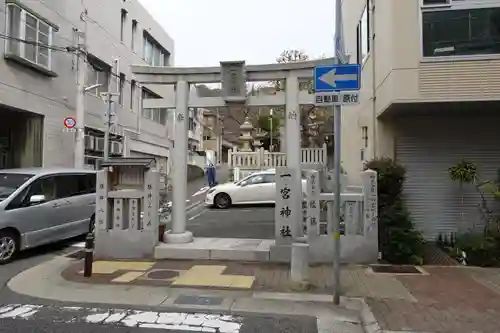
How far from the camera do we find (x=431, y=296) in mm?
6344

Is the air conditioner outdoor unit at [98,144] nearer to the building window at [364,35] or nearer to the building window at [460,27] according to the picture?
the building window at [364,35]

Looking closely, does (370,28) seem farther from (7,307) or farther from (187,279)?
(7,307)

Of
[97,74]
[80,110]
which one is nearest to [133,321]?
[80,110]

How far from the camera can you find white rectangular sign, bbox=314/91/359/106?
597 cm

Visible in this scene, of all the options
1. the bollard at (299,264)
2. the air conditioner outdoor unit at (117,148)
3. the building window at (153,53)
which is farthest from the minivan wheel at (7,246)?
the building window at (153,53)

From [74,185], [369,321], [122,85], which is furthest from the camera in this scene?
[122,85]

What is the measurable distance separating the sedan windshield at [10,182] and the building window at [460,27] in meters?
8.72

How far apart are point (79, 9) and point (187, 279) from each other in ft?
48.6

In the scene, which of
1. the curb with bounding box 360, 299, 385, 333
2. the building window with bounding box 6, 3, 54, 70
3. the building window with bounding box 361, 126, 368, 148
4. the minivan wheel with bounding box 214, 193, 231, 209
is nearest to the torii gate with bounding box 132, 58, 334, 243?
the curb with bounding box 360, 299, 385, 333

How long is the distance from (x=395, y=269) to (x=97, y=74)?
55.3 ft

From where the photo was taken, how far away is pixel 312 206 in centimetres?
843

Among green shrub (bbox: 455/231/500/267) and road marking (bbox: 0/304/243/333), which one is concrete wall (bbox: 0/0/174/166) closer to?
road marking (bbox: 0/304/243/333)

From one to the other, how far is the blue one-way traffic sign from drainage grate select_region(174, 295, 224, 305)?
128 inches

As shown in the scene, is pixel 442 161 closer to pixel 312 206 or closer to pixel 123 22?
pixel 312 206
